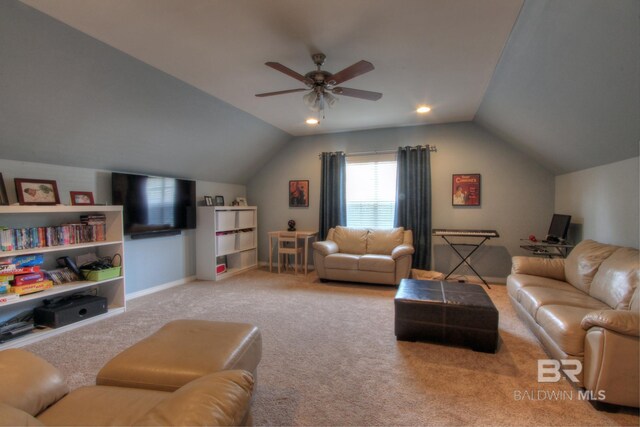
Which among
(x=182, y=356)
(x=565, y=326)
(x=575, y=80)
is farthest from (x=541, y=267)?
(x=182, y=356)

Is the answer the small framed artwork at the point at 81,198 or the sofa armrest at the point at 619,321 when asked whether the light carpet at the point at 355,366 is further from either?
the small framed artwork at the point at 81,198

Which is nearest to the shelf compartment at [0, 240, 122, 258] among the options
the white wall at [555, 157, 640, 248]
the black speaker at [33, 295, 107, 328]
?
the black speaker at [33, 295, 107, 328]

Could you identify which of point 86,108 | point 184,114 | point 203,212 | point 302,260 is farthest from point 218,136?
point 302,260

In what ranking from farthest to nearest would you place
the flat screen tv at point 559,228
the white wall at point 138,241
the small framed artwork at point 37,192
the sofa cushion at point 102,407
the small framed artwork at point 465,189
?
the small framed artwork at point 465,189 < the flat screen tv at point 559,228 < the white wall at point 138,241 < the small framed artwork at point 37,192 < the sofa cushion at point 102,407

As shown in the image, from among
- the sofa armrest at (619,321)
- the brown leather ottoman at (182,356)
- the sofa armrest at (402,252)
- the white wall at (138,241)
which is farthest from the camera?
the sofa armrest at (402,252)

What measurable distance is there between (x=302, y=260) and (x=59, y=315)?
3.55m

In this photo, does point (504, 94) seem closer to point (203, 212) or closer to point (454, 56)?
point (454, 56)

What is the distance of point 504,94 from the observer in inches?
125

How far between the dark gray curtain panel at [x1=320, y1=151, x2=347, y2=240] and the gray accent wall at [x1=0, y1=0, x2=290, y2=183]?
160 centimetres

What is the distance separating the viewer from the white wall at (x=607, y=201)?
263 centimetres

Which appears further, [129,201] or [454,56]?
[129,201]

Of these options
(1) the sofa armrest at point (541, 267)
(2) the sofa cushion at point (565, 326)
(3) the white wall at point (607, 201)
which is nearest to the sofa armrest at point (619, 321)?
(2) the sofa cushion at point (565, 326)

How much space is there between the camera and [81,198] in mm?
3248

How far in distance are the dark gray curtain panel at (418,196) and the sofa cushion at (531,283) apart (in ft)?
5.49
